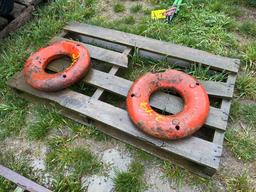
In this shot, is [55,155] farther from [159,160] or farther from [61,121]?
[159,160]

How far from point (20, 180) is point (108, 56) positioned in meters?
1.36

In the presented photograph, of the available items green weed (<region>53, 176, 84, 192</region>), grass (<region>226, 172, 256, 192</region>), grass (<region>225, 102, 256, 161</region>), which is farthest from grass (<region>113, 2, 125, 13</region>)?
grass (<region>226, 172, 256, 192</region>)

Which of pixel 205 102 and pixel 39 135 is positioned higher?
pixel 205 102

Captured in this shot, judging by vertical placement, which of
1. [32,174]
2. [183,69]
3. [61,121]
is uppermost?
[183,69]

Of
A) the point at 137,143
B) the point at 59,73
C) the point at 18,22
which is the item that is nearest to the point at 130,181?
the point at 137,143

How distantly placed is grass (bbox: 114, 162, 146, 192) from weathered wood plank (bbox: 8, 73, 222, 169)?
0.88 ft

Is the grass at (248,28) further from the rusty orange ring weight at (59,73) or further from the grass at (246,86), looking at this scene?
the rusty orange ring weight at (59,73)

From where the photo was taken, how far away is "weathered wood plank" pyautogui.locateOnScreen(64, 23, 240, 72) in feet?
8.87

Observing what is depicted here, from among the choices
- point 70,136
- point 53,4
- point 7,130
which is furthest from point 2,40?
point 70,136

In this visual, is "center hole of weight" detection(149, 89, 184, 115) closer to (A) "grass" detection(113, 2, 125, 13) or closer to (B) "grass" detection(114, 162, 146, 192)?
(B) "grass" detection(114, 162, 146, 192)

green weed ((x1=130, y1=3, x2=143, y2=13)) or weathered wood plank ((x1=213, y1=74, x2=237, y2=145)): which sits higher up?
green weed ((x1=130, y1=3, x2=143, y2=13))

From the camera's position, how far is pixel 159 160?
2365 mm

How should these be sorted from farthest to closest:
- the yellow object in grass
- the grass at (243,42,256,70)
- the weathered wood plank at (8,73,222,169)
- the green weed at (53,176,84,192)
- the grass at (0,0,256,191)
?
1. the yellow object in grass
2. the grass at (243,42,256,70)
3. the grass at (0,0,256,191)
4. the green weed at (53,176,84,192)
5. the weathered wood plank at (8,73,222,169)

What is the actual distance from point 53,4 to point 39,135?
1.84m
